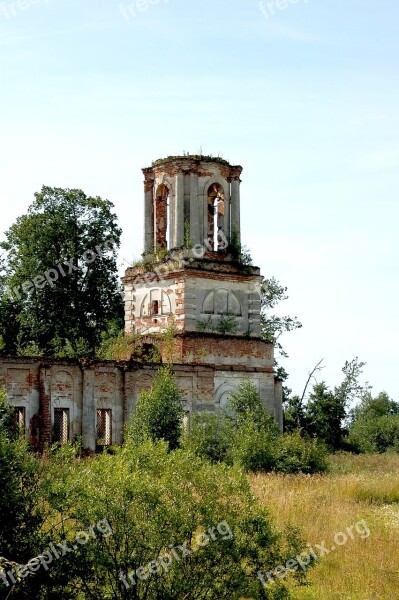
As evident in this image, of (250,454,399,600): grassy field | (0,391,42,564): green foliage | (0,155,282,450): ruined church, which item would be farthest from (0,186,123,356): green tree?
(0,391,42,564): green foliage

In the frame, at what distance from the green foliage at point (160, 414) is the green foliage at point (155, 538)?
11.4 m

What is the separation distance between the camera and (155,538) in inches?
394

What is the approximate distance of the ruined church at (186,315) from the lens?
2373 centimetres

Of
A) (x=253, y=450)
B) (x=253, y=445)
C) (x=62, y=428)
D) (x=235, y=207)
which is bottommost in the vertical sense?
(x=253, y=450)

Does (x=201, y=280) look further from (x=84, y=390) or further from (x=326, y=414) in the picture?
(x=326, y=414)

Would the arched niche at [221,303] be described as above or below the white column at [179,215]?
below

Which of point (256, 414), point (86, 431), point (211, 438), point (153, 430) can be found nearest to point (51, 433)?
point (86, 431)

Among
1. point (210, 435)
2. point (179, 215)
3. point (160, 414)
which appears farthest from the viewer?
point (179, 215)

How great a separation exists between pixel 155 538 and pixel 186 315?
56.6 ft

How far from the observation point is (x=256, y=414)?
24391 mm

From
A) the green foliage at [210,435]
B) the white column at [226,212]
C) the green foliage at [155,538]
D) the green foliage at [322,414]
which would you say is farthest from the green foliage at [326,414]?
the green foliage at [155,538]

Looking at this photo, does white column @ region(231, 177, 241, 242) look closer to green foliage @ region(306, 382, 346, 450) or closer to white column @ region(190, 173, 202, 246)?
white column @ region(190, 173, 202, 246)

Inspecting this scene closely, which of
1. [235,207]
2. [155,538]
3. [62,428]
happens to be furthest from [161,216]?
[155,538]

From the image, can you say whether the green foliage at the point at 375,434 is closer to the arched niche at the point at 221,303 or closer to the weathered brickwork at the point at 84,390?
the arched niche at the point at 221,303
